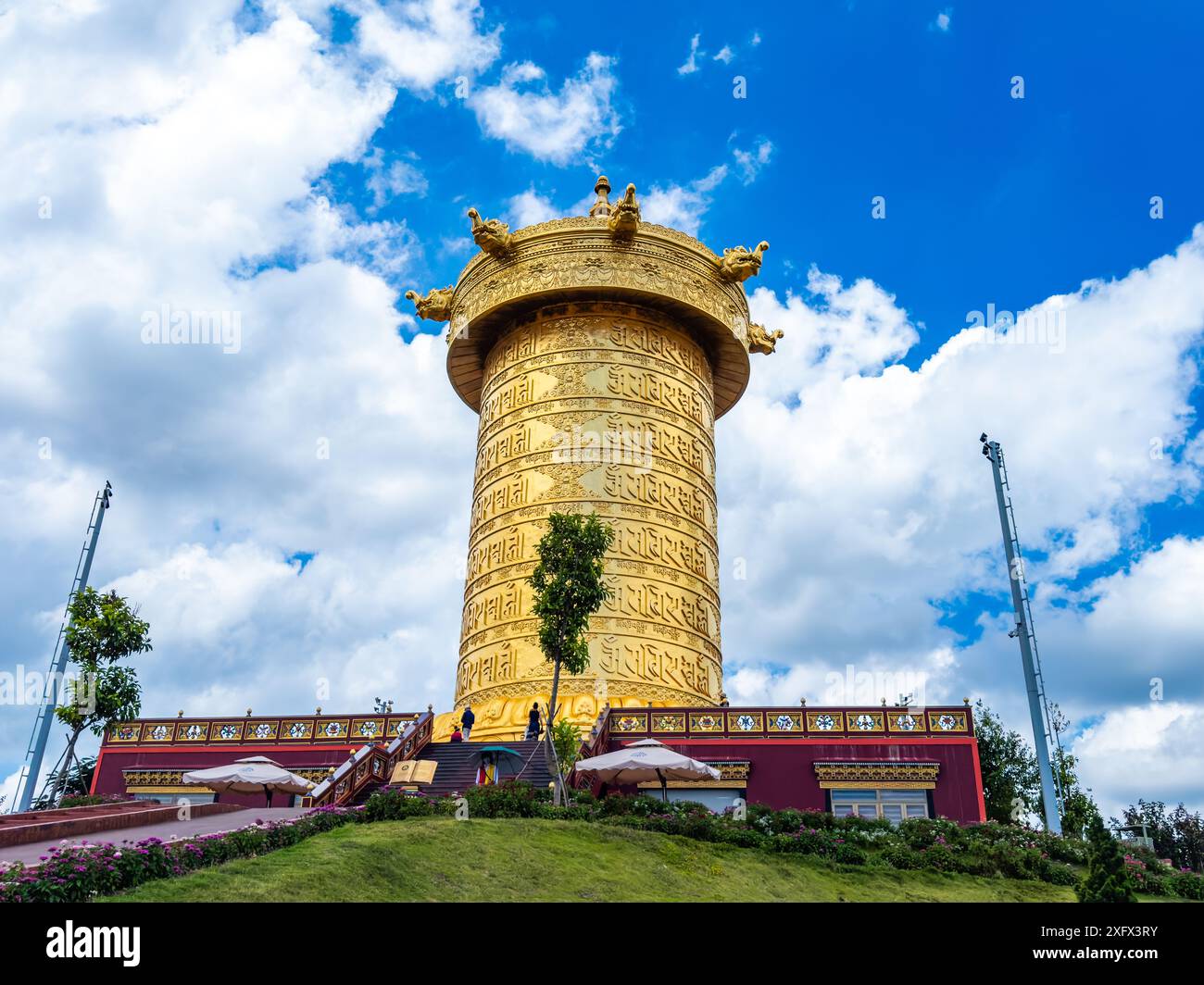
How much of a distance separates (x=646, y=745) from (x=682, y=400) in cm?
1070

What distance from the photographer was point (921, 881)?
11898 mm

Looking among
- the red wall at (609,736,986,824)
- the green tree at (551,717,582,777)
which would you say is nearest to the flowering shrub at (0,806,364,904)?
the green tree at (551,717,582,777)

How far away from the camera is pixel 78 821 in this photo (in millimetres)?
11070

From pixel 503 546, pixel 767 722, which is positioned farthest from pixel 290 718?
pixel 767 722

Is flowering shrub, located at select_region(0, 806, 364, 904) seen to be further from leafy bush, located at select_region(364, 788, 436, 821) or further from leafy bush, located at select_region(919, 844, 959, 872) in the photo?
leafy bush, located at select_region(919, 844, 959, 872)

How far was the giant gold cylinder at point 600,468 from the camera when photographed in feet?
69.9

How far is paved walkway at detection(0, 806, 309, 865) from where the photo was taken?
9.44 m

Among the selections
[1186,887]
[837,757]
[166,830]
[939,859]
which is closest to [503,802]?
[166,830]

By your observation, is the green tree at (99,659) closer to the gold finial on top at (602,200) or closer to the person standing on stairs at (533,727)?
the person standing on stairs at (533,727)

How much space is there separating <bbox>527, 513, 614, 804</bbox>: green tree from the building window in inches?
180

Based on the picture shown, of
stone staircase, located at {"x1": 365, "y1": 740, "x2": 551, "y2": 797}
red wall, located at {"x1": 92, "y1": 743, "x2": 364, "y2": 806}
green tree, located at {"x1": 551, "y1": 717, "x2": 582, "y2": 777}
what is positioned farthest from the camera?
red wall, located at {"x1": 92, "y1": 743, "x2": 364, "y2": 806}

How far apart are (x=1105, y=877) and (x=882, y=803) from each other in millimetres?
7733

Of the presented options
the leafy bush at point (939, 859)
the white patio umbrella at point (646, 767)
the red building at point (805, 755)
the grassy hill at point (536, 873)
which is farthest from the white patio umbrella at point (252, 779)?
the leafy bush at point (939, 859)
